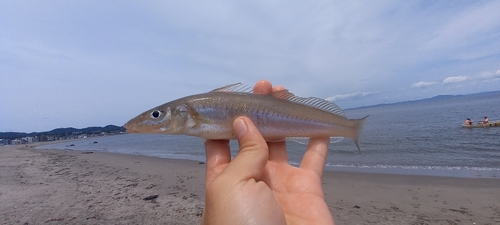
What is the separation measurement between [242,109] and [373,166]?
50.0 feet

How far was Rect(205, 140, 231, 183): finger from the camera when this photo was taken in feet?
12.5

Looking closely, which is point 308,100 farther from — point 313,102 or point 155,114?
point 155,114

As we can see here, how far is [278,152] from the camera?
4551 mm

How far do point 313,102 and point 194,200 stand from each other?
696 centimetres

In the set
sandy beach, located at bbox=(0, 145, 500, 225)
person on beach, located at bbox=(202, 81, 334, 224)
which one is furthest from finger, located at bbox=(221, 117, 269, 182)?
sandy beach, located at bbox=(0, 145, 500, 225)

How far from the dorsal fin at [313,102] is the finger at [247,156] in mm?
1297

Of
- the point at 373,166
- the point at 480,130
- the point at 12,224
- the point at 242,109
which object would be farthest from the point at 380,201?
the point at 480,130

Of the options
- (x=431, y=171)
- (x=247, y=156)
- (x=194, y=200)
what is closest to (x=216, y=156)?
(x=247, y=156)

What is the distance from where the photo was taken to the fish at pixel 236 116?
4.08 meters

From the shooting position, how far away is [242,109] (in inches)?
163

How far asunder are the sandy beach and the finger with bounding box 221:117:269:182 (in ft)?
17.2

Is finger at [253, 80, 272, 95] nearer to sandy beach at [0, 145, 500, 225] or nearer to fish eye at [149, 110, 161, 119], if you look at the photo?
fish eye at [149, 110, 161, 119]

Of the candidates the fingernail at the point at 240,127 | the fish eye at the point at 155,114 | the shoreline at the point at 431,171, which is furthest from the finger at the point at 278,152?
the shoreline at the point at 431,171

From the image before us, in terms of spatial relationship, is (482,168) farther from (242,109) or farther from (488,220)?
(242,109)
